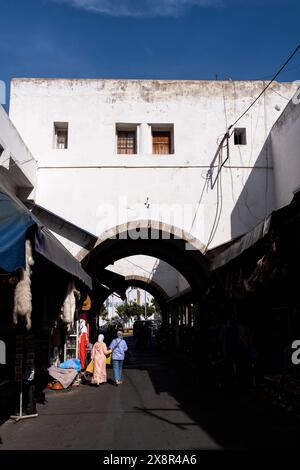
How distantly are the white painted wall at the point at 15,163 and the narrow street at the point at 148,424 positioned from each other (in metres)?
5.04

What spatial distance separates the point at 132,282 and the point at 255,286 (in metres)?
17.5

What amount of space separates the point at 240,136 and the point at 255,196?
1.90 meters

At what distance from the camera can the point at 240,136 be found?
12617mm

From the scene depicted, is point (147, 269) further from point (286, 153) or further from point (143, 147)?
point (286, 153)

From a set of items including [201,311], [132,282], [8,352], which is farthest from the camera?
[132,282]

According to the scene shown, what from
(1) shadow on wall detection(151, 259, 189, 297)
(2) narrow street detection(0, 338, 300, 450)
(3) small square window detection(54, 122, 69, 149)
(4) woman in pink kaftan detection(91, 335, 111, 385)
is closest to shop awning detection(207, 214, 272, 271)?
(2) narrow street detection(0, 338, 300, 450)

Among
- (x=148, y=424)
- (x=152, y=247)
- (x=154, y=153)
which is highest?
(x=154, y=153)

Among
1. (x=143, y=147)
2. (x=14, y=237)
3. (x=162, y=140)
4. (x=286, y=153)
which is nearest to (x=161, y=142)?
(x=162, y=140)

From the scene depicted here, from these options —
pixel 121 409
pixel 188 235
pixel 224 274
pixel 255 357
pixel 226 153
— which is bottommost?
pixel 121 409

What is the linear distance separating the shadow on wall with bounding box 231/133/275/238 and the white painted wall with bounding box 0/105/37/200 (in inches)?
208

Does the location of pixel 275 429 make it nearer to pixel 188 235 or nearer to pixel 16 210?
pixel 16 210

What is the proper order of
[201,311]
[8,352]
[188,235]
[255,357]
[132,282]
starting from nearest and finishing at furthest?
1. [8,352]
2. [255,357]
3. [188,235]
4. [201,311]
5. [132,282]

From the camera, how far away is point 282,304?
8305 mm
